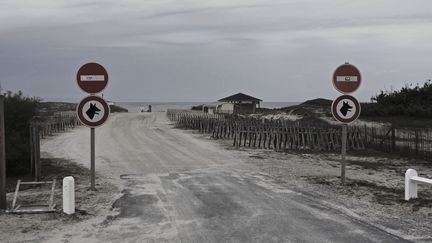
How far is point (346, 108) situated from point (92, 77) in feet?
19.0

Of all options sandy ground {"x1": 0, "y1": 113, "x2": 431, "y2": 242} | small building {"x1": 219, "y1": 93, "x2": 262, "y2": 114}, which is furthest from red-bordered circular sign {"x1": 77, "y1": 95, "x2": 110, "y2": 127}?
small building {"x1": 219, "y1": 93, "x2": 262, "y2": 114}

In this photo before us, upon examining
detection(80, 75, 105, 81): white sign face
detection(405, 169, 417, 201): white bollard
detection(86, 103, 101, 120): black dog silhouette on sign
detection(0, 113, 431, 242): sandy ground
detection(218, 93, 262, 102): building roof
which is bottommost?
detection(0, 113, 431, 242): sandy ground

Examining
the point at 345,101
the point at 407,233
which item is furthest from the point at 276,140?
the point at 407,233

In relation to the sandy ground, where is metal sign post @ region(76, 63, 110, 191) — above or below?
above

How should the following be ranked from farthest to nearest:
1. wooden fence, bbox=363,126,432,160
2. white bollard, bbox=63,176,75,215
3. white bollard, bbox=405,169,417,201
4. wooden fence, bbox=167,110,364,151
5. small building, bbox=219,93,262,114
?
small building, bbox=219,93,262,114, wooden fence, bbox=167,110,364,151, wooden fence, bbox=363,126,432,160, white bollard, bbox=405,169,417,201, white bollard, bbox=63,176,75,215

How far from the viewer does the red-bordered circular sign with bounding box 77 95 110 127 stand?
35.3 feet

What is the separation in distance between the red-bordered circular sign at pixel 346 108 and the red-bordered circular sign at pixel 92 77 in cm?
527

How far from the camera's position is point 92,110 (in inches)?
426

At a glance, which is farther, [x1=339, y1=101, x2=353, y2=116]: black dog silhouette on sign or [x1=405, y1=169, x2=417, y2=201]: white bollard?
[x1=339, y1=101, x2=353, y2=116]: black dog silhouette on sign

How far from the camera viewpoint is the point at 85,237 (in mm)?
6965

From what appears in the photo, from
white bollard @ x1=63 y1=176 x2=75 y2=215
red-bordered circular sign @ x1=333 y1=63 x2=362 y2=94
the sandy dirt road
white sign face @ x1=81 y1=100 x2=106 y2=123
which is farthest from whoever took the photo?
red-bordered circular sign @ x1=333 y1=63 x2=362 y2=94

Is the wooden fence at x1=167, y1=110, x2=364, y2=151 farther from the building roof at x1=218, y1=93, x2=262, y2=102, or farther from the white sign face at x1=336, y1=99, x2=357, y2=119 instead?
the building roof at x1=218, y1=93, x2=262, y2=102

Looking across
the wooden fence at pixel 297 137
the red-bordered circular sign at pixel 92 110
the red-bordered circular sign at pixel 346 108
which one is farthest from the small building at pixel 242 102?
the red-bordered circular sign at pixel 92 110

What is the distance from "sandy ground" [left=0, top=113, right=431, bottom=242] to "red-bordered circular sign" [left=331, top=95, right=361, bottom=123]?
63.5 inches
